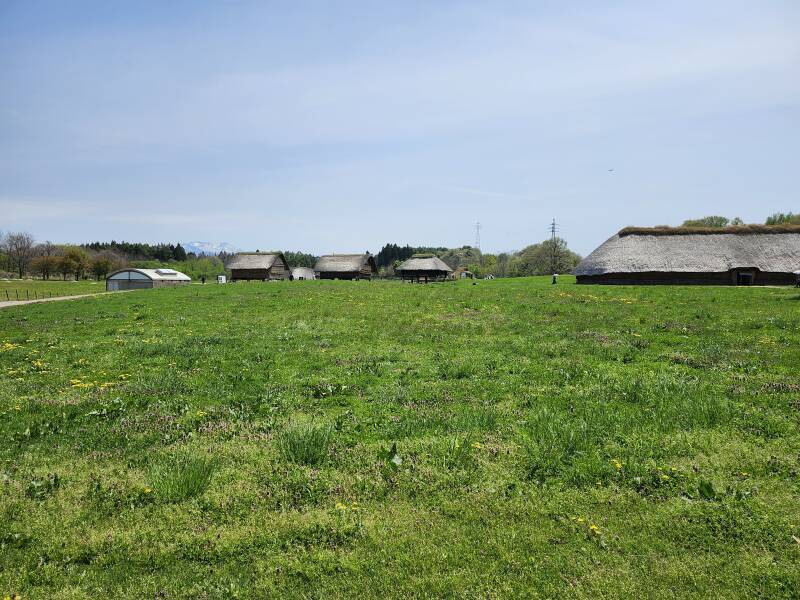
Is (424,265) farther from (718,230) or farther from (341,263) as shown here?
(718,230)

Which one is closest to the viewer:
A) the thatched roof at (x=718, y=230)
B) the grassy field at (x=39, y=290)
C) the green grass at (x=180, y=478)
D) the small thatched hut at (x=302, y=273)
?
the green grass at (x=180, y=478)

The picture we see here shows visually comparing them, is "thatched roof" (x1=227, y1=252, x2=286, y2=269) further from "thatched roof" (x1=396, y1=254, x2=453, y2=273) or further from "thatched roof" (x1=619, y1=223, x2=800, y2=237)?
"thatched roof" (x1=619, y1=223, x2=800, y2=237)

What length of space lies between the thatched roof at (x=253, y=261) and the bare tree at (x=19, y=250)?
90214mm

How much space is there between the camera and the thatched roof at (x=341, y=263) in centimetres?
9631

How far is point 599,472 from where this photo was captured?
635 centimetres

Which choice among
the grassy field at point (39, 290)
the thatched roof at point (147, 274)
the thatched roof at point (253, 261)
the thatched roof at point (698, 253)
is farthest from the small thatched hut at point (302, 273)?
the thatched roof at point (698, 253)

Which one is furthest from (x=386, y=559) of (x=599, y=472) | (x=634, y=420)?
(x=634, y=420)

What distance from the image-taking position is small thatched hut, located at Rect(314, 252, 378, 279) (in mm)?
96438

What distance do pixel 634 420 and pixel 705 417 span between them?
1.32 meters

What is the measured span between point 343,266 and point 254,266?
1889 cm

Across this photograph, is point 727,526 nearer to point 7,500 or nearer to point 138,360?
point 7,500

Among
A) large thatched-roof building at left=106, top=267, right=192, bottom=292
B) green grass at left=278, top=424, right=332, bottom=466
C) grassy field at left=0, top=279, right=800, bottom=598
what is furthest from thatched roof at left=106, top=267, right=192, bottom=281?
green grass at left=278, top=424, right=332, bottom=466

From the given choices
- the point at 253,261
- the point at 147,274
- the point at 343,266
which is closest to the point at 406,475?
the point at 147,274

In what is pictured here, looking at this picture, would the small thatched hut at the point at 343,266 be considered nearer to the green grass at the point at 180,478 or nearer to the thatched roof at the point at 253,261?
the thatched roof at the point at 253,261
